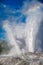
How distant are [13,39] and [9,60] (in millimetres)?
23345

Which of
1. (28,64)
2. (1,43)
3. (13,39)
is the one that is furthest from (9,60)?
(1,43)

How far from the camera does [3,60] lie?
23828 mm

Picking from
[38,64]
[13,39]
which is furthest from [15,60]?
[13,39]

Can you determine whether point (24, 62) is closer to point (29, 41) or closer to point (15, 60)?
point (15, 60)

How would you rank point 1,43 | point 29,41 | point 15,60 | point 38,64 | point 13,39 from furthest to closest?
point 1,43 < point 13,39 < point 29,41 < point 15,60 < point 38,64

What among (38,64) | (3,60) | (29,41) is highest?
(29,41)

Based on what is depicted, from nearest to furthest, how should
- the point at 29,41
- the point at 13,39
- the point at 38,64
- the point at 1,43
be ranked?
the point at 38,64 → the point at 29,41 → the point at 13,39 → the point at 1,43

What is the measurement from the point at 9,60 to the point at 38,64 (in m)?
4.07

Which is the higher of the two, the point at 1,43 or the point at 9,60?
the point at 1,43

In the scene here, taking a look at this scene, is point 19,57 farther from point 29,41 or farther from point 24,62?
point 29,41

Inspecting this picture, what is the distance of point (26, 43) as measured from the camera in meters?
44.8

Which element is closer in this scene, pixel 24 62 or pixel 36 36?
pixel 24 62

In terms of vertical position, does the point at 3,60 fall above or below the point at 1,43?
below

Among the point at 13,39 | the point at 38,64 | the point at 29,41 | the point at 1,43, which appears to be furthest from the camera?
the point at 1,43
